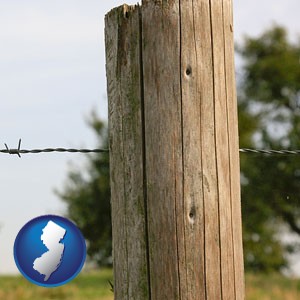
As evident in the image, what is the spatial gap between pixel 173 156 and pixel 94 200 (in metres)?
17.1

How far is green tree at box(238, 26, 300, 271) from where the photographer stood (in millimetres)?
18812

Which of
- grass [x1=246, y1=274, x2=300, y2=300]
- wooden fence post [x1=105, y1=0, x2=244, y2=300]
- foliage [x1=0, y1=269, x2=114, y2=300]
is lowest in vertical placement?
grass [x1=246, y1=274, x2=300, y2=300]

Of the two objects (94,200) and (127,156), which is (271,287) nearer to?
(94,200)

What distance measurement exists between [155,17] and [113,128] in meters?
0.47

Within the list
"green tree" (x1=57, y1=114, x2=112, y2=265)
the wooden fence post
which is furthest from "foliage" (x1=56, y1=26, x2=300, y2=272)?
the wooden fence post

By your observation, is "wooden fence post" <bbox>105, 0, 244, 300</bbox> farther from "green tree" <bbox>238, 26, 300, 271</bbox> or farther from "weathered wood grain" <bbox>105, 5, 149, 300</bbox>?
"green tree" <bbox>238, 26, 300, 271</bbox>

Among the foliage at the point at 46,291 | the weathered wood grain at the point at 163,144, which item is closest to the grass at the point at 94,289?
the foliage at the point at 46,291

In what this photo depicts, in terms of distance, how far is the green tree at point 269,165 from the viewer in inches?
741

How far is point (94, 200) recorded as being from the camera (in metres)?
19.8

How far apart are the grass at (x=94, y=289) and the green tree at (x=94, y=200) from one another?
841mm

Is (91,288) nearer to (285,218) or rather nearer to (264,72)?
(285,218)

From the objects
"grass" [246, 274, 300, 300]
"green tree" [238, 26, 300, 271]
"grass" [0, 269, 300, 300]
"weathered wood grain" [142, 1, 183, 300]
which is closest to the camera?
"weathered wood grain" [142, 1, 183, 300]

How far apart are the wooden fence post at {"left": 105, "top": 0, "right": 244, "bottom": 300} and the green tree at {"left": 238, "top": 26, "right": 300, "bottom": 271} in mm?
15389

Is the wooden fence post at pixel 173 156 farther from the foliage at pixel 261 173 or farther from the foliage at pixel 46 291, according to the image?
the foliage at pixel 261 173
